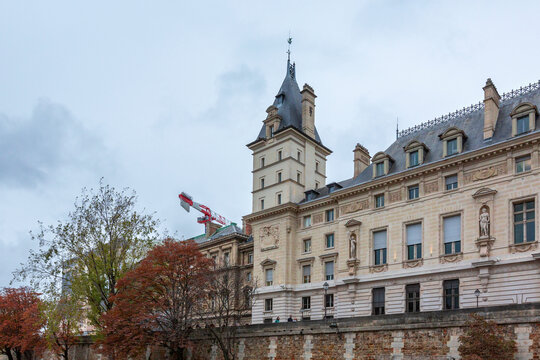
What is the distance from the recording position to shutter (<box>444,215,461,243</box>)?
1528 inches

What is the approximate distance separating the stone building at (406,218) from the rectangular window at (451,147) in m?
0.07

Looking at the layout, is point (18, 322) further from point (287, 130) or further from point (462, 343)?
point (462, 343)

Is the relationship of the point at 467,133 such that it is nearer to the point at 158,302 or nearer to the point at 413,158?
the point at 413,158

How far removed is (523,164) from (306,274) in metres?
21.4

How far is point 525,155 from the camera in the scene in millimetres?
36000

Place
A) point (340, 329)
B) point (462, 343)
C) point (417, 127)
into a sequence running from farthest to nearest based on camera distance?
1. point (417, 127)
2. point (340, 329)
3. point (462, 343)

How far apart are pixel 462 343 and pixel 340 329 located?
7.81 metres

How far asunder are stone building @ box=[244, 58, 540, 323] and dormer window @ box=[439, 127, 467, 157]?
82mm

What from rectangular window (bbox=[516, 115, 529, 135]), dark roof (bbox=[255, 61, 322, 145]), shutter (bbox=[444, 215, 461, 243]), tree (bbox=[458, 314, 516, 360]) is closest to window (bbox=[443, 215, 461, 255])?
shutter (bbox=[444, 215, 461, 243])

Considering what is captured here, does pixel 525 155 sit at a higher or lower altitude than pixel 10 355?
higher

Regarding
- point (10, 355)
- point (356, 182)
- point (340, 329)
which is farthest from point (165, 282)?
point (10, 355)

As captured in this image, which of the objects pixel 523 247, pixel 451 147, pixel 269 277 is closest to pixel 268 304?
pixel 269 277

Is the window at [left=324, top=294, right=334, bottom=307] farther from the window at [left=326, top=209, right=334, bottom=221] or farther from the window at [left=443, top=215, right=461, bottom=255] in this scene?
the window at [left=443, top=215, right=461, bottom=255]

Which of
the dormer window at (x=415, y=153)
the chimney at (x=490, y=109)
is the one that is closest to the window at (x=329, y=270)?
the dormer window at (x=415, y=153)
